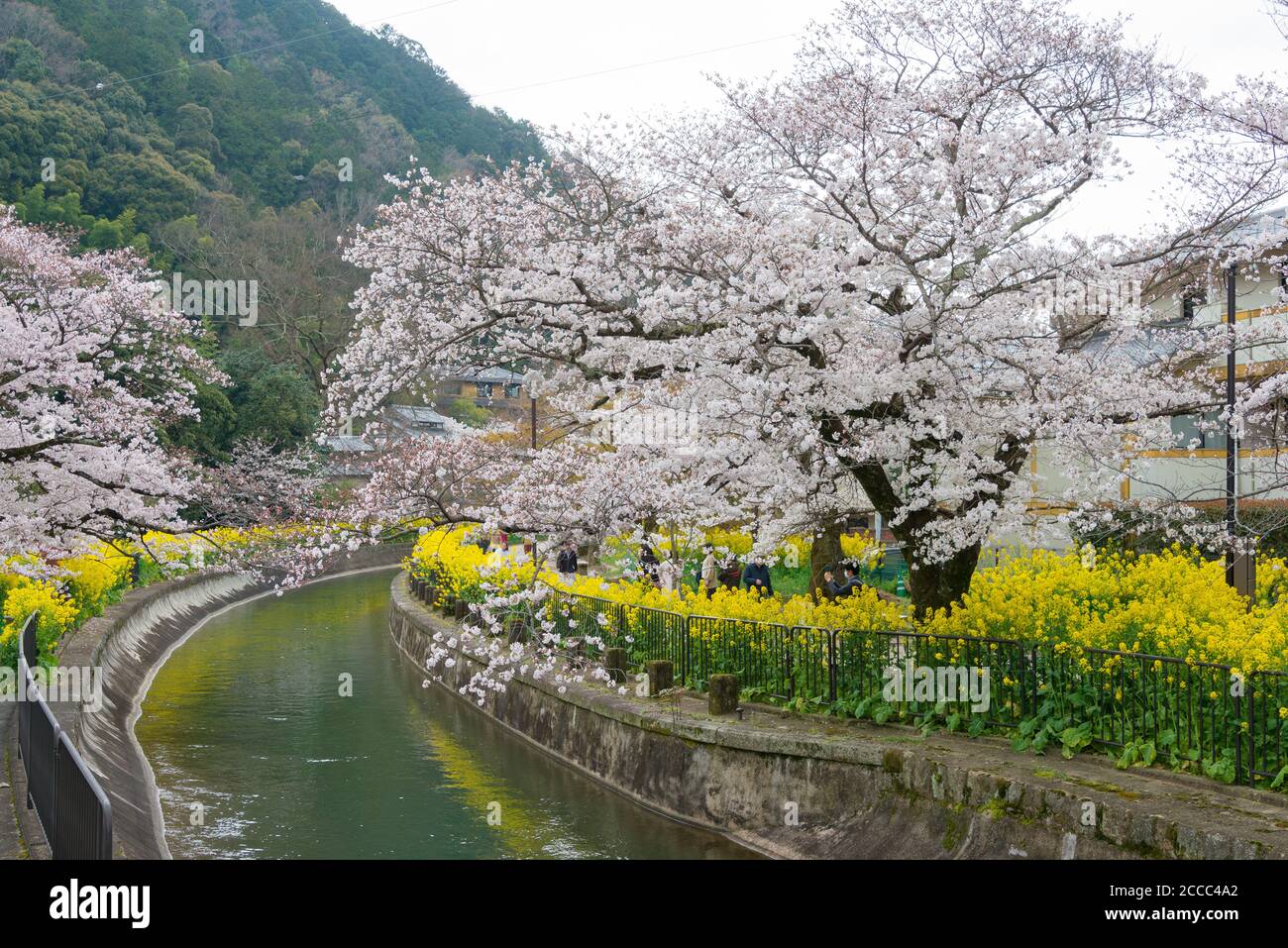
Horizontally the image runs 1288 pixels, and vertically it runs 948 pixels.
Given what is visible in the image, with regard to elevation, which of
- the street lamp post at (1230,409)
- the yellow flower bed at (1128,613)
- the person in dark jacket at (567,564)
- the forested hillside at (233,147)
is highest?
the forested hillside at (233,147)

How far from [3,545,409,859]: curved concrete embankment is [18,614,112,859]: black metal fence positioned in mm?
307

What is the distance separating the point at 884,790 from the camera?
1043 centimetres

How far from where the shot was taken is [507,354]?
13453 mm

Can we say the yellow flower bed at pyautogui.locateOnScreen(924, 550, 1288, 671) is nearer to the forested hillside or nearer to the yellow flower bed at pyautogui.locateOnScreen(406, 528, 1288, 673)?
the yellow flower bed at pyautogui.locateOnScreen(406, 528, 1288, 673)

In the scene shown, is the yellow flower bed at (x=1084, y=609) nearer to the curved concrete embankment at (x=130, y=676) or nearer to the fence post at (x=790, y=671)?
the fence post at (x=790, y=671)

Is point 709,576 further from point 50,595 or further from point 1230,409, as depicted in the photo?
point 1230,409

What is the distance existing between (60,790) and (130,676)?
1400 centimetres

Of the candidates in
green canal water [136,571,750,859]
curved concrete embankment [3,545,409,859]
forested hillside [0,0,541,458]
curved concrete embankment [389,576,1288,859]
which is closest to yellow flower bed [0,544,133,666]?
curved concrete embankment [3,545,409,859]

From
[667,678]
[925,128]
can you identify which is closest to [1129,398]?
[925,128]

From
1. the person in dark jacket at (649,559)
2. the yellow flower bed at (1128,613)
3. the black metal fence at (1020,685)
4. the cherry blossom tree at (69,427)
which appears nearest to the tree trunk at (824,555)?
the person in dark jacket at (649,559)

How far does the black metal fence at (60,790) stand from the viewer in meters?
6.75

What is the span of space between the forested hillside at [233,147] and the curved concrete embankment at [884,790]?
27.8 metres
